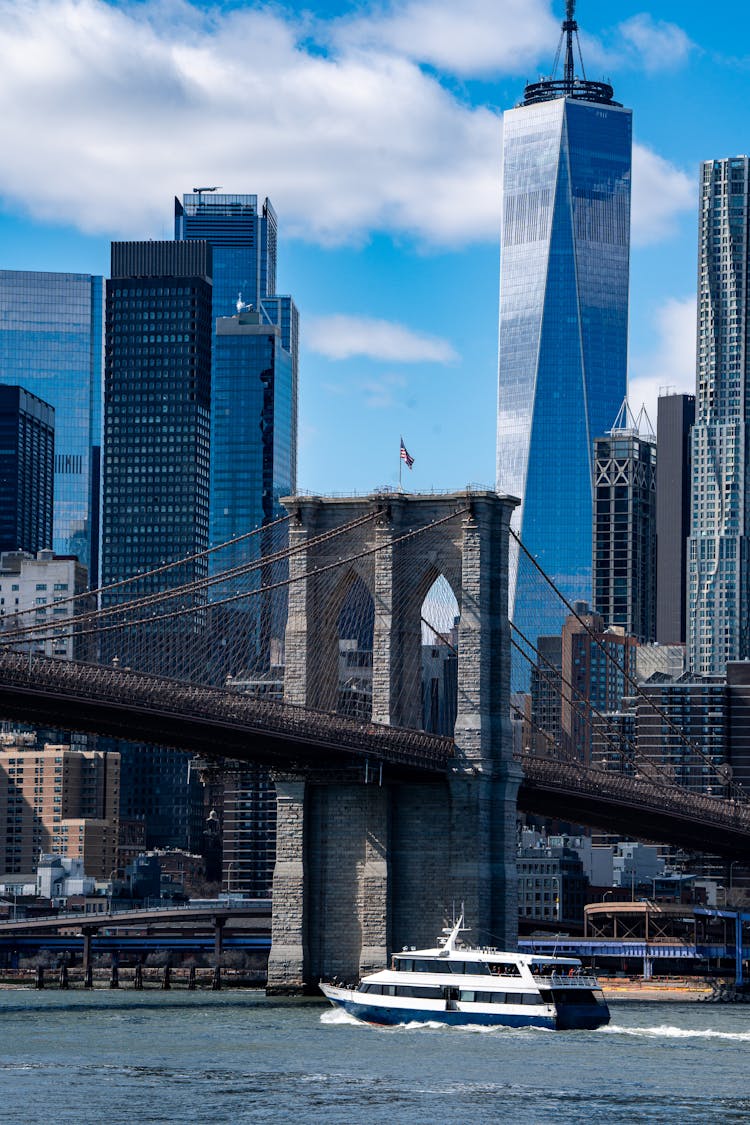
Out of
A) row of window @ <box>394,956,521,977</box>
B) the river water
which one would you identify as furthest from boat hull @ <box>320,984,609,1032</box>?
row of window @ <box>394,956,521,977</box>

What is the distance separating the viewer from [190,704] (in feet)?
306

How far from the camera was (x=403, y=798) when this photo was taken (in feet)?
338

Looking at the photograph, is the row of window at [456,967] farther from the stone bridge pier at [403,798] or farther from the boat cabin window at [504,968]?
the stone bridge pier at [403,798]

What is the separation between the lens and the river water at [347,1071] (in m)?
60.7

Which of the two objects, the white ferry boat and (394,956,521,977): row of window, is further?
(394,956,521,977): row of window

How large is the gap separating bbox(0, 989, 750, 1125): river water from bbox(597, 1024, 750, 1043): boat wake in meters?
0.08

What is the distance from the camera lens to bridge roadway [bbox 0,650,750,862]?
3529 inches

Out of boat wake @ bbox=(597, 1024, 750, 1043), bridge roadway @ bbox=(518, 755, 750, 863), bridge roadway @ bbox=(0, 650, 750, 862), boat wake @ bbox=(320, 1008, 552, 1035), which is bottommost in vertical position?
boat wake @ bbox=(597, 1024, 750, 1043)

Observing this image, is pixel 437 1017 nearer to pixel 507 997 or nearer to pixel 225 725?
pixel 507 997

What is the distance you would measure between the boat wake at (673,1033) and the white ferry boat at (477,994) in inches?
43.8

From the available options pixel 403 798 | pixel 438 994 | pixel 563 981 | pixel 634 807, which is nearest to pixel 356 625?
pixel 403 798

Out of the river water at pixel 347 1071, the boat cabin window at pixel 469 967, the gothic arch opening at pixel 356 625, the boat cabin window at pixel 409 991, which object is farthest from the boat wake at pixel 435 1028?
the gothic arch opening at pixel 356 625

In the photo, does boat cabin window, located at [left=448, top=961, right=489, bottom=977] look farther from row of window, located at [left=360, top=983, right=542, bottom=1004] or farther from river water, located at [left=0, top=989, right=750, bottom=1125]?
river water, located at [left=0, top=989, right=750, bottom=1125]

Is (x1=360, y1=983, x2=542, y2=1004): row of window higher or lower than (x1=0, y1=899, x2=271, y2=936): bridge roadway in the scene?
lower
